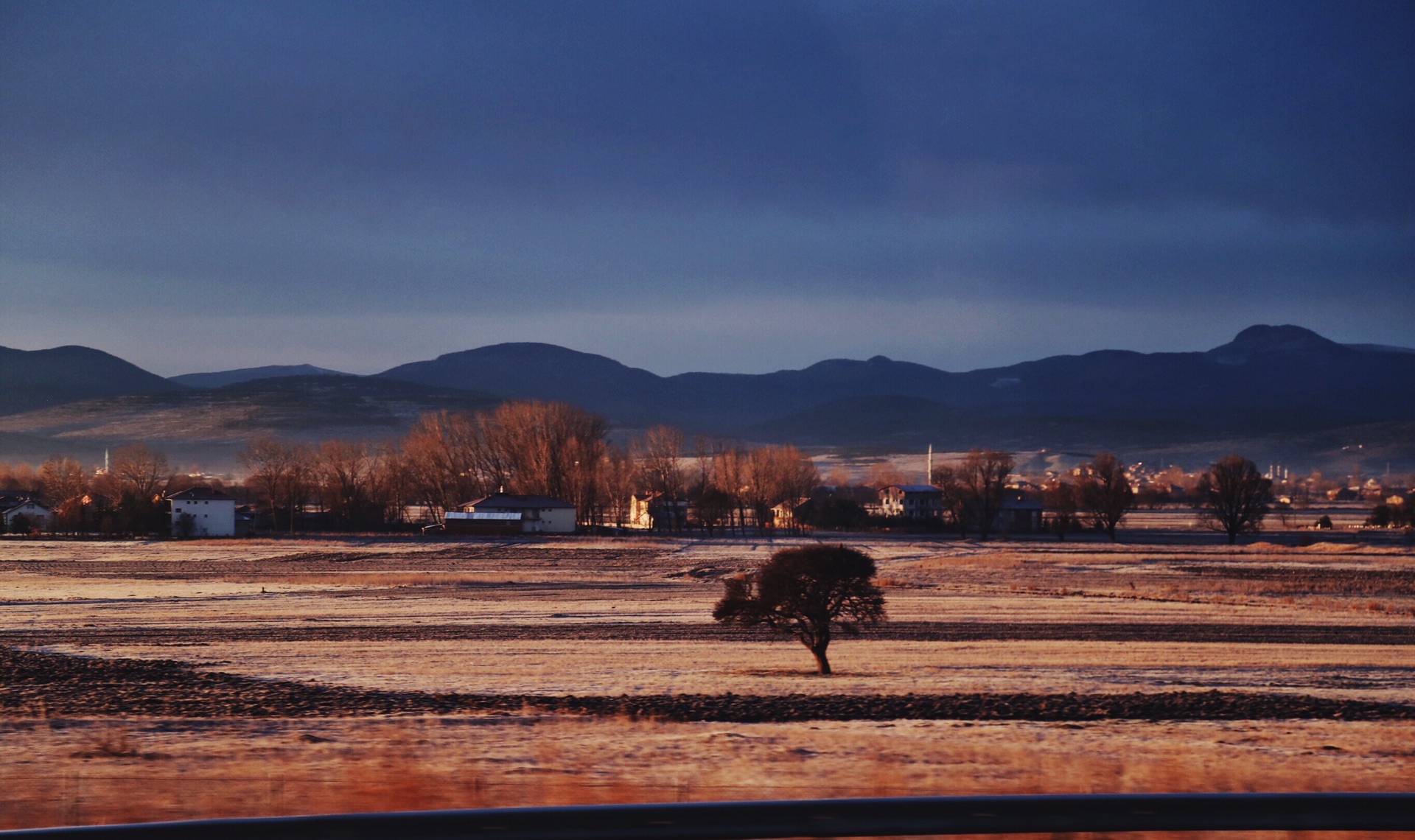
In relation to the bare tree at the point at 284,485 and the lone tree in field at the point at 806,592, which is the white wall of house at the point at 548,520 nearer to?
the bare tree at the point at 284,485

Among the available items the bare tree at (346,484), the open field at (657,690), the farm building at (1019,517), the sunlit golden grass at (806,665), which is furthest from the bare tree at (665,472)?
the sunlit golden grass at (806,665)

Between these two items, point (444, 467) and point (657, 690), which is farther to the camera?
point (444, 467)

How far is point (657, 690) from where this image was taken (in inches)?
693

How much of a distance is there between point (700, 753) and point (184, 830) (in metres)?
5.15

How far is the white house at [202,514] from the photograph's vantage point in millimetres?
87562

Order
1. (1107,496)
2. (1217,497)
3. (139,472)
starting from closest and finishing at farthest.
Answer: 1. (1217,497)
2. (1107,496)
3. (139,472)

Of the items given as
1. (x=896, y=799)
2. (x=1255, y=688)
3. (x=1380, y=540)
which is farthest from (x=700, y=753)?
Result: (x=1380, y=540)

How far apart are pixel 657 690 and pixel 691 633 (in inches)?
480

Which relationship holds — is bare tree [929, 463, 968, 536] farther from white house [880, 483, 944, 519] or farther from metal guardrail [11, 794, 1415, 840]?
metal guardrail [11, 794, 1415, 840]

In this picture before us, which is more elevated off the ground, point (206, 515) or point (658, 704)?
point (206, 515)

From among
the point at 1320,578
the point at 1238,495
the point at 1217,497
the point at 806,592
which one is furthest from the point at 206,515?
the point at 1238,495

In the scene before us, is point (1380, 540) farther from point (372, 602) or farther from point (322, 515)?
point (322, 515)

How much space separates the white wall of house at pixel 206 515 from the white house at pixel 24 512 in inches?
462

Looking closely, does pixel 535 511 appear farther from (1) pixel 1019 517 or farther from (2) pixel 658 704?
(2) pixel 658 704
